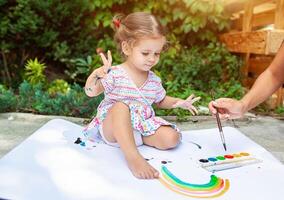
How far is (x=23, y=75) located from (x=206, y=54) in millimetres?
1727

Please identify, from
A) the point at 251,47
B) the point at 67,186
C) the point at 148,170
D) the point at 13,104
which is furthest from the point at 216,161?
the point at 251,47

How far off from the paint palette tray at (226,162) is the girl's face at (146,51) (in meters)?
0.51

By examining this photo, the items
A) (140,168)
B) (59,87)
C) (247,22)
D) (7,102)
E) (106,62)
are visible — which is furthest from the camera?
(247,22)

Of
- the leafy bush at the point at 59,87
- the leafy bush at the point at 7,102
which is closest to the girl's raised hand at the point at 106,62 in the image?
the leafy bush at the point at 7,102

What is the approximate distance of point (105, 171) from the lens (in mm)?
1828

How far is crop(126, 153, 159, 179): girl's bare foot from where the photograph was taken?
1.77m

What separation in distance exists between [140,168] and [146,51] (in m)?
0.56

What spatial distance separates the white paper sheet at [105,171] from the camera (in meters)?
1.63

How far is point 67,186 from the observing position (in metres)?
1.66

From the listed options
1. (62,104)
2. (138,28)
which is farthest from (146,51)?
(62,104)

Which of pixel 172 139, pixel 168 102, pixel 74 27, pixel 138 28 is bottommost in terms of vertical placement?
pixel 172 139

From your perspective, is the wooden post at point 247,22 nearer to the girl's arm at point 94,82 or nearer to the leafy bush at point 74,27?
the leafy bush at point 74,27

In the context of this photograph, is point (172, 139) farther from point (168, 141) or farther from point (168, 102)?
point (168, 102)

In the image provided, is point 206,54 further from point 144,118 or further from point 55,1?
point 144,118
